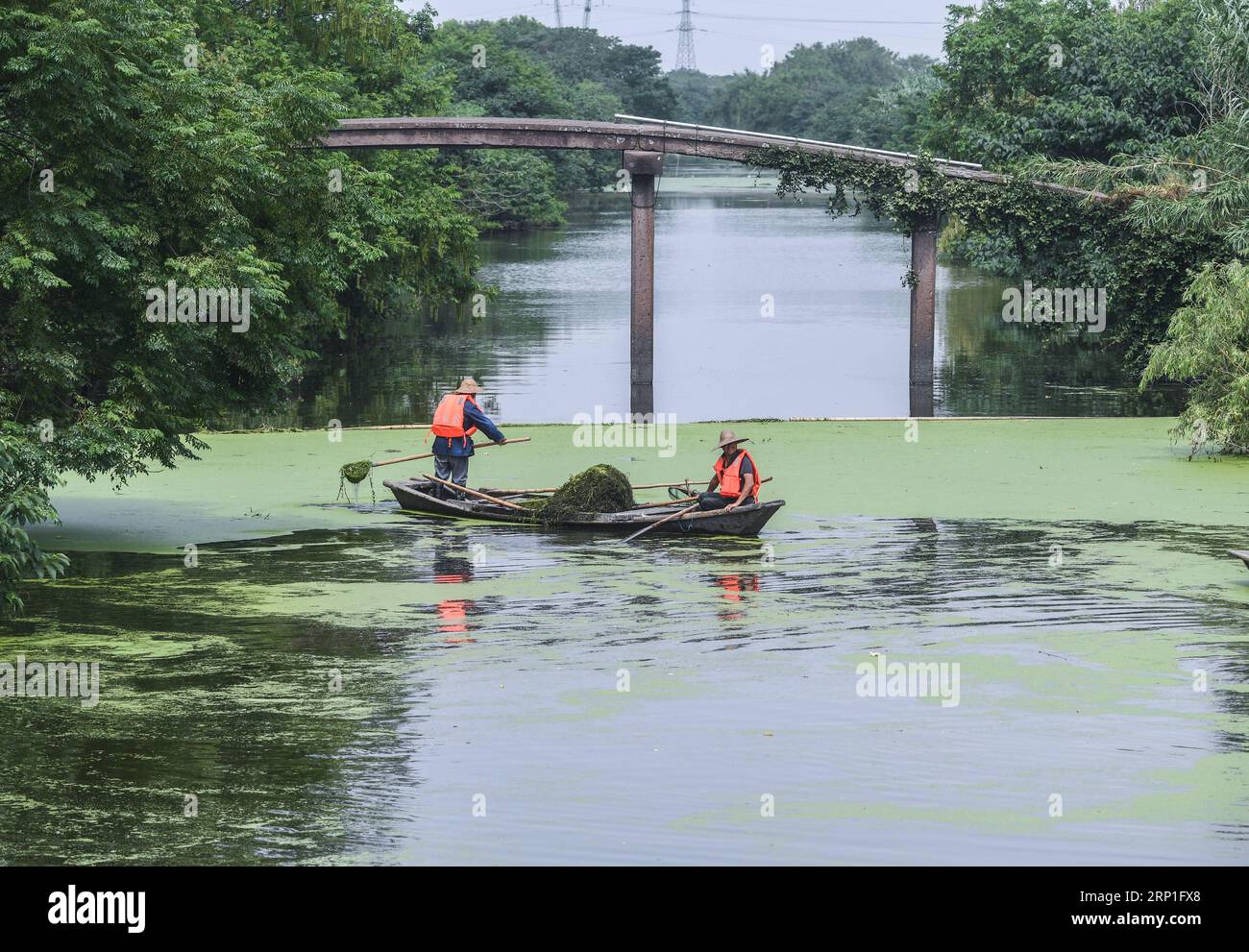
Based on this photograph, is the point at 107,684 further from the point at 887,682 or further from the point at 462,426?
the point at 462,426

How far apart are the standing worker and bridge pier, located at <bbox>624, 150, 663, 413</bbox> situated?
33.7 ft

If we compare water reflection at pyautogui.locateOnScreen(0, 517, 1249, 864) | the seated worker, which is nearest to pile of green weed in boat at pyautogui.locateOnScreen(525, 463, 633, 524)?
water reflection at pyautogui.locateOnScreen(0, 517, 1249, 864)

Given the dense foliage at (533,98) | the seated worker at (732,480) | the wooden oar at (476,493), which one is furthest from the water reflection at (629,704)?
the dense foliage at (533,98)

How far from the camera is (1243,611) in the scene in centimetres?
1738

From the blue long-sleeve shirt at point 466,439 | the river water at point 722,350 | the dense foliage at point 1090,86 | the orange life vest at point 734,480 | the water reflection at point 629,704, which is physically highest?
the dense foliage at point 1090,86

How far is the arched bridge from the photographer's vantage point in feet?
111

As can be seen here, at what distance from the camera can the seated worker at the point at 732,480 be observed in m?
21.9

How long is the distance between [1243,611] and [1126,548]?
11.1 ft

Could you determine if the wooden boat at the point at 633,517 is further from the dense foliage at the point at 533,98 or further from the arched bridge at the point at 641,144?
the dense foliage at the point at 533,98

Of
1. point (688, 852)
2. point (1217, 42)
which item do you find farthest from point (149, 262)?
point (1217, 42)

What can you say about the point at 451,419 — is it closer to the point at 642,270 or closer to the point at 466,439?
the point at 466,439

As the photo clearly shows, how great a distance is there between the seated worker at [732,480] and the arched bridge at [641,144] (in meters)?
12.2

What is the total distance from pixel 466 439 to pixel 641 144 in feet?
38.4

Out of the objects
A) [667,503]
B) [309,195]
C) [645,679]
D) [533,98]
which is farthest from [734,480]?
[533,98]
